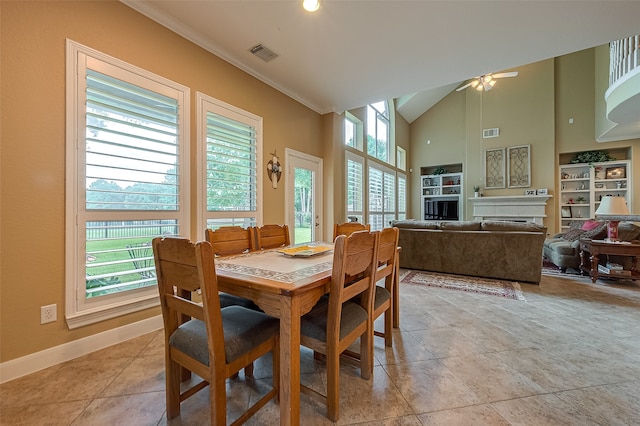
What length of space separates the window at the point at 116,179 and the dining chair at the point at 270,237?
857 millimetres

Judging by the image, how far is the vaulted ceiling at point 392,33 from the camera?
227 centimetres

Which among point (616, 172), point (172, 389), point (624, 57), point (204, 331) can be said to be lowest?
point (172, 389)

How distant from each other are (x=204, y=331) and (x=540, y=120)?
31.4 ft

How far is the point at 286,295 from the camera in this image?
1.09 m

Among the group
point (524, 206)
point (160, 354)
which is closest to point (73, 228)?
point (160, 354)

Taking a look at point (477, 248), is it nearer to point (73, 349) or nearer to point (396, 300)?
point (396, 300)

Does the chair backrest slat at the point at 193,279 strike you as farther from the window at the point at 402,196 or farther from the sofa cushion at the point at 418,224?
the window at the point at 402,196

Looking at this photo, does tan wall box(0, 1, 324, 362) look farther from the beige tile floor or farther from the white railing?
the white railing

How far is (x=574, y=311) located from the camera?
2668 mm

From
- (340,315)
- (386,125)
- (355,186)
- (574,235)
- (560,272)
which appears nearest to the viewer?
(340,315)

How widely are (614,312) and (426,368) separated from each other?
8.23ft

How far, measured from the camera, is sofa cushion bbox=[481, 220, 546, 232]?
3.58m

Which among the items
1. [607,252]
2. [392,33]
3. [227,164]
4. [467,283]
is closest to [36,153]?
[227,164]

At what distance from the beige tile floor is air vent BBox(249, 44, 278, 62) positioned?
3.07 metres
